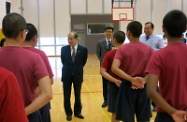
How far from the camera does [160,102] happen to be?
213 centimetres

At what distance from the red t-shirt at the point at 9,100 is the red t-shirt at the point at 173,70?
124 cm

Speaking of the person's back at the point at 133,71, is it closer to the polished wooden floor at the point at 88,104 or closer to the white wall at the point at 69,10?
the polished wooden floor at the point at 88,104

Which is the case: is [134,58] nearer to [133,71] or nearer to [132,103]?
[133,71]

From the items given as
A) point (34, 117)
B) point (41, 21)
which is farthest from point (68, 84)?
point (41, 21)

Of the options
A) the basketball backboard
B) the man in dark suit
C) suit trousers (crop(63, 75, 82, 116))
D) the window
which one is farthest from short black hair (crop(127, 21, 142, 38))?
the window

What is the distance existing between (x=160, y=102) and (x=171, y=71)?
0.27 metres

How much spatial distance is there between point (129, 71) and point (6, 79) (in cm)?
252

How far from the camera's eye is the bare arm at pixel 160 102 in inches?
80.5

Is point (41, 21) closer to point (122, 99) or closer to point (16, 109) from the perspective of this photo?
point (122, 99)

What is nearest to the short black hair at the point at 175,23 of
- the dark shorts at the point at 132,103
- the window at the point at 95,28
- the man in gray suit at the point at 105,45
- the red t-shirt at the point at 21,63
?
the red t-shirt at the point at 21,63

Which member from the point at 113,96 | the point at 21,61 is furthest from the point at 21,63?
the point at 113,96

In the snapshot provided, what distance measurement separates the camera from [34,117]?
8.03 feet

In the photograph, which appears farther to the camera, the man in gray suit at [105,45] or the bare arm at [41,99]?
the man in gray suit at [105,45]

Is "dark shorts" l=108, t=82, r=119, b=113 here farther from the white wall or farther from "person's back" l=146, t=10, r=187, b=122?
the white wall
